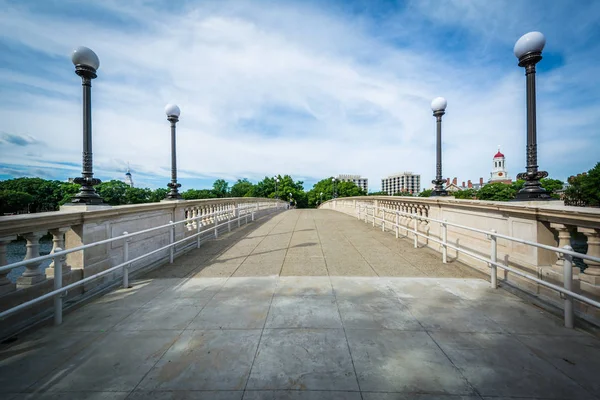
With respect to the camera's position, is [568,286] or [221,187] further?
[221,187]

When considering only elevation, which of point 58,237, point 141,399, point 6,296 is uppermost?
point 58,237

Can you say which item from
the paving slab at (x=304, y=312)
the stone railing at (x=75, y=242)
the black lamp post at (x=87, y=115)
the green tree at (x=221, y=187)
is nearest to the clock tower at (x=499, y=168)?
the green tree at (x=221, y=187)

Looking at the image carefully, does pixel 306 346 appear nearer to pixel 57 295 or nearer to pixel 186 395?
pixel 186 395

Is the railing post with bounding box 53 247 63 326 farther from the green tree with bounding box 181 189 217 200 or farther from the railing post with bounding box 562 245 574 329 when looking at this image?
the green tree with bounding box 181 189 217 200

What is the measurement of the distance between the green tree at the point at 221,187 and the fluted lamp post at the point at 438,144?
131556mm

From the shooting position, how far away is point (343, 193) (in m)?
109

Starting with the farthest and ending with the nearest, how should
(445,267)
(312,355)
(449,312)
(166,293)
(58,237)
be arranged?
(445,267) < (166,293) < (58,237) < (449,312) < (312,355)

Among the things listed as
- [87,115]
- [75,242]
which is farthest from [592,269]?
[87,115]

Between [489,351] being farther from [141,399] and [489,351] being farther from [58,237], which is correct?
[58,237]

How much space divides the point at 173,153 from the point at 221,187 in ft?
441

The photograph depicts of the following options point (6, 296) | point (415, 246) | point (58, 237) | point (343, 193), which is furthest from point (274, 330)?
point (343, 193)

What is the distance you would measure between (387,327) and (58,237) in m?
4.96

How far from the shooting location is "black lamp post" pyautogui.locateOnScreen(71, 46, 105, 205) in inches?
204

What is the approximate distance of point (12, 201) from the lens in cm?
6047
